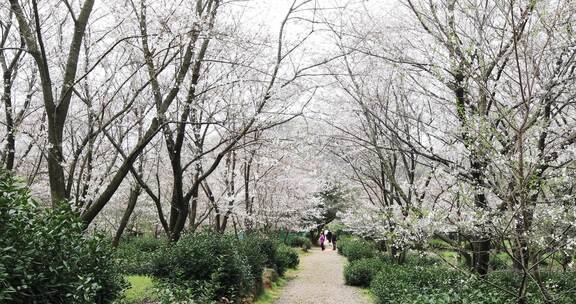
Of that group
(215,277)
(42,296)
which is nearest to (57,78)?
(215,277)

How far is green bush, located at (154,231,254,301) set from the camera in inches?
312

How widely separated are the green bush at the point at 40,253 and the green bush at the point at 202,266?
3492 millimetres

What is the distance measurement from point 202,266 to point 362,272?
25.7 ft

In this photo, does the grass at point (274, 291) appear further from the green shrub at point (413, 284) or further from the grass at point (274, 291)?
the green shrub at point (413, 284)

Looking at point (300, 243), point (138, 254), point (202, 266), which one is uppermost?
point (202, 266)

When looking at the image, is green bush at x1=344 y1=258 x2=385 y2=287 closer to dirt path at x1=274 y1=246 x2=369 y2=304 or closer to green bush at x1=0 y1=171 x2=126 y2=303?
dirt path at x1=274 y1=246 x2=369 y2=304

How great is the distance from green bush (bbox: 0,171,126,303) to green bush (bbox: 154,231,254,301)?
11.5 feet

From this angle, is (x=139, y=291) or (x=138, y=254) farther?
(x=138, y=254)

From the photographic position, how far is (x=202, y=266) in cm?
823

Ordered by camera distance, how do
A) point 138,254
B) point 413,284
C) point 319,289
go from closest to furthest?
point 413,284 < point 319,289 < point 138,254

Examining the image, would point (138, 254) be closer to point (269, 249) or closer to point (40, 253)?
point (269, 249)

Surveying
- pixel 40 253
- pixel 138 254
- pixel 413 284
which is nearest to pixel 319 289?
pixel 413 284

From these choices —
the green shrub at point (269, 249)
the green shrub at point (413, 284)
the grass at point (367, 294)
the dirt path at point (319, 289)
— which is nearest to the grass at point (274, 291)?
the dirt path at point (319, 289)

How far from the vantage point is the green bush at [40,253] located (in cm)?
313
